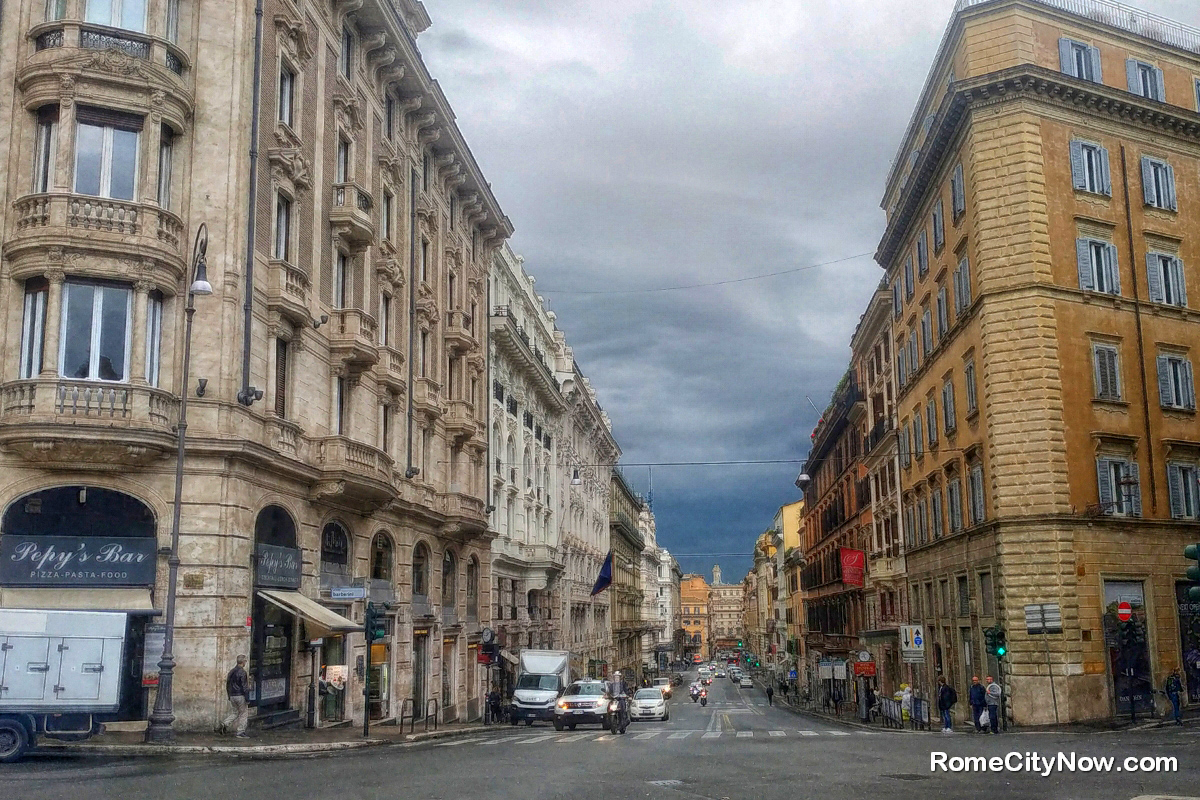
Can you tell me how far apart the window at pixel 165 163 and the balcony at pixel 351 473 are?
784cm

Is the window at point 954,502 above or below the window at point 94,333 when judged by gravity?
below

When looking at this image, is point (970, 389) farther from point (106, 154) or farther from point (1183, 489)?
point (106, 154)

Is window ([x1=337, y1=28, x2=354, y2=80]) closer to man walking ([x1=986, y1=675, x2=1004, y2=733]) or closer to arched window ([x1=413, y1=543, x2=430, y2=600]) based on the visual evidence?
arched window ([x1=413, y1=543, x2=430, y2=600])

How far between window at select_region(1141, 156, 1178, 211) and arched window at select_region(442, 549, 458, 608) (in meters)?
27.9

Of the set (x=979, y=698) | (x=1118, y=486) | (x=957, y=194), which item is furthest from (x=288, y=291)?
(x=1118, y=486)

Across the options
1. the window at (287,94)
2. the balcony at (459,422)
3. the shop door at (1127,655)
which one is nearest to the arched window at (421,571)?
the balcony at (459,422)

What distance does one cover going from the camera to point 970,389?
125 feet

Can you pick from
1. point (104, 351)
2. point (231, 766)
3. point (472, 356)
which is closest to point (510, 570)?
point (472, 356)

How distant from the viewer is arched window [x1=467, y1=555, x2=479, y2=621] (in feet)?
155

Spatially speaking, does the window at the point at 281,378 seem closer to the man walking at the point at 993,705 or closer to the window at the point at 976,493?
the man walking at the point at 993,705

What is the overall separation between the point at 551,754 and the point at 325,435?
41.6 feet

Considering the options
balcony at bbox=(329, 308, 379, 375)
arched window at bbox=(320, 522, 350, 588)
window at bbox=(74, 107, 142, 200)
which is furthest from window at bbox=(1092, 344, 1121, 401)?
window at bbox=(74, 107, 142, 200)

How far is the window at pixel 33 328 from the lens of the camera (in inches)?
952

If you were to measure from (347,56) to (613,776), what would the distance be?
83.3 feet
